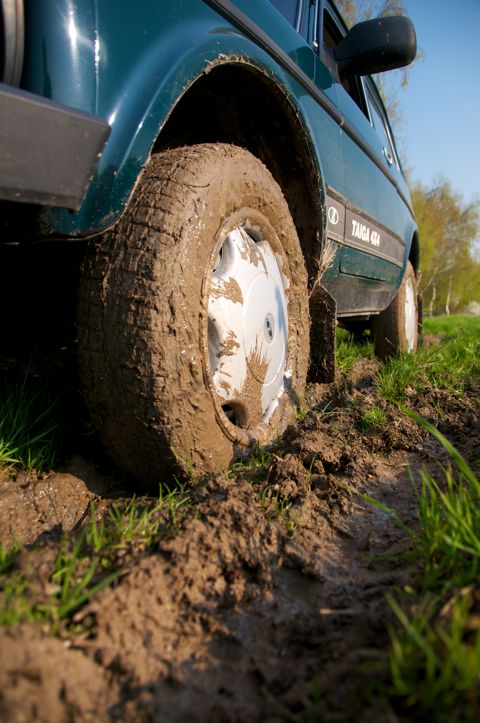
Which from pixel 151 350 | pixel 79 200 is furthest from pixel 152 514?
pixel 79 200

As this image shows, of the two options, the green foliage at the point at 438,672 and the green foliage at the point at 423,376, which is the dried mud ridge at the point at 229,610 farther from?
the green foliage at the point at 423,376

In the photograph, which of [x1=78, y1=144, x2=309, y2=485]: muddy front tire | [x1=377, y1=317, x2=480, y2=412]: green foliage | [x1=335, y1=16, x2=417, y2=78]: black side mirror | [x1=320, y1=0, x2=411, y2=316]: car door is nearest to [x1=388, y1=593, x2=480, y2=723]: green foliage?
[x1=78, y1=144, x2=309, y2=485]: muddy front tire

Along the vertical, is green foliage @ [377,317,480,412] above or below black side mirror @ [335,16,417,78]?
below

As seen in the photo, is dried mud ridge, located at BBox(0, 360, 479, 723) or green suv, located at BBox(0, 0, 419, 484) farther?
green suv, located at BBox(0, 0, 419, 484)

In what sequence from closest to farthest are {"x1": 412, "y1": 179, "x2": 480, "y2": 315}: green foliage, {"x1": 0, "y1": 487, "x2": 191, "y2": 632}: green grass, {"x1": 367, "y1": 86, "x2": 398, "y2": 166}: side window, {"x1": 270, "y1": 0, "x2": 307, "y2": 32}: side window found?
1. {"x1": 0, "y1": 487, "x2": 191, "y2": 632}: green grass
2. {"x1": 270, "y1": 0, "x2": 307, "y2": 32}: side window
3. {"x1": 367, "y1": 86, "x2": 398, "y2": 166}: side window
4. {"x1": 412, "y1": 179, "x2": 480, "y2": 315}: green foliage

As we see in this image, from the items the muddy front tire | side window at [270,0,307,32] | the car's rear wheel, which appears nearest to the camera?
the muddy front tire

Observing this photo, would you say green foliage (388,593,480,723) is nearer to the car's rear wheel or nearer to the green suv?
the green suv

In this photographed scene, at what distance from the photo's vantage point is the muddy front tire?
131cm

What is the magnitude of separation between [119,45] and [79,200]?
1.26 ft

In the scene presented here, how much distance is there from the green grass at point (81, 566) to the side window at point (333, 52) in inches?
97.4

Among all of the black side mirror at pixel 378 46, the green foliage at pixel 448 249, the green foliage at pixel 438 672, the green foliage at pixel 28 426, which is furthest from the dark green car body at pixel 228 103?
the green foliage at pixel 448 249

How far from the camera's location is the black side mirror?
2.35 meters

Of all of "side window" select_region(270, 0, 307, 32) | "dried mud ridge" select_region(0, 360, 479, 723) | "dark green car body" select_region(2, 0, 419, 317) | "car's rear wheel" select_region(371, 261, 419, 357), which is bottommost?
"dried mud ridge" select_region(0, 360, 479, 723)

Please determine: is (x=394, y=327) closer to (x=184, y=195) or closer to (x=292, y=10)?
(x=292, y=10)
